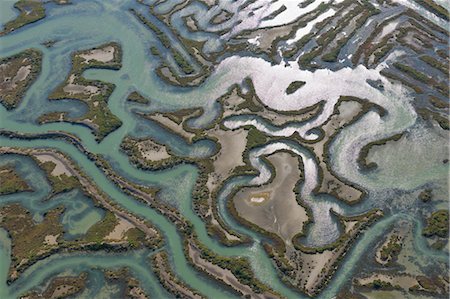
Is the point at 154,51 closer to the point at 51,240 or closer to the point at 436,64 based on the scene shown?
the point at 51,240

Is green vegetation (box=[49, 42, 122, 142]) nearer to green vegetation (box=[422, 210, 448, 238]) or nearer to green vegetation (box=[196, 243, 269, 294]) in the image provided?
green vegetation (box=[196, 243, 269, 294])

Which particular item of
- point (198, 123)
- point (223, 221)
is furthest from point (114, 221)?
point (198, 123)

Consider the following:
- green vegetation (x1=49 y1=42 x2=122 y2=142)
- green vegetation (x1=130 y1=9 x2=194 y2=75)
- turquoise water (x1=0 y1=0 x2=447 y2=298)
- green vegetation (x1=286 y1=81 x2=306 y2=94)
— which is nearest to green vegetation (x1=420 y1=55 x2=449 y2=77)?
turquoise water (x1=0 y1=0 x2=447 y2=298)

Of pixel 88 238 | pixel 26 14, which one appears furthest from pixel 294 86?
Result: pixel 26 14

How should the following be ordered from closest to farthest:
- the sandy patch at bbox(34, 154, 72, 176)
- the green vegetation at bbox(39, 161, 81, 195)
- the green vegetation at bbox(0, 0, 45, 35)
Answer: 1. the green vegetation at bbox(39, 161, 81, 195)
2. the sandy patch at bbox(34, 154, 72, 176)
3. the green vegetation at bbox(0, 0, 45, 35)

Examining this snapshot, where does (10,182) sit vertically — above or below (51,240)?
above

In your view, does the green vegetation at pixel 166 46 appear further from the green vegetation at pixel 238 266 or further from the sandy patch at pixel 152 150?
the green vegetation at pixel 238 266
